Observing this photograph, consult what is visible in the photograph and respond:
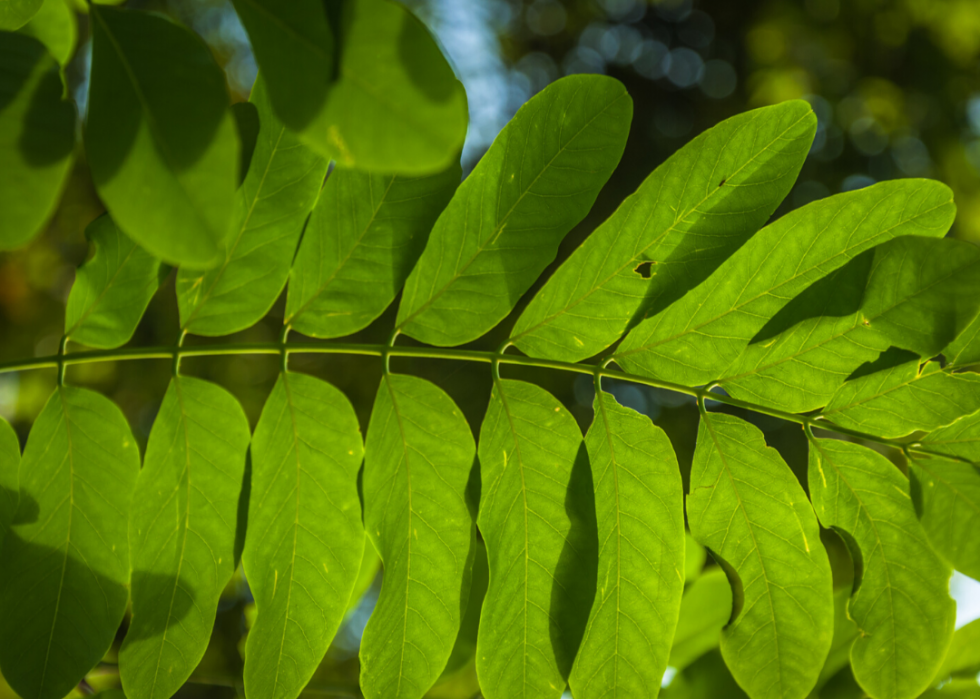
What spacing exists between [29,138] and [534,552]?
0.58 m

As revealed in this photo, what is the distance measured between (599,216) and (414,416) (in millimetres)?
4304

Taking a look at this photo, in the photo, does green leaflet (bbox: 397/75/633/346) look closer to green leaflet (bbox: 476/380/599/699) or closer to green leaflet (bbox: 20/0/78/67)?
green leaflet (bbox: 476/380/599/699)

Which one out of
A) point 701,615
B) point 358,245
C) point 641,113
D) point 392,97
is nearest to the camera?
point 392,97

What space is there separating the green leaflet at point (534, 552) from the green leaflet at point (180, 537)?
290 mm

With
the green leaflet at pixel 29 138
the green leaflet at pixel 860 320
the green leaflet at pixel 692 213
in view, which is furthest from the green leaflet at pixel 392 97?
the green leaflet at pixel 860 320

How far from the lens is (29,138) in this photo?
486 millimetres

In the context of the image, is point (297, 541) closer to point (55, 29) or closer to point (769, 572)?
point (769, 572)

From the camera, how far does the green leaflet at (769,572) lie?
72cm

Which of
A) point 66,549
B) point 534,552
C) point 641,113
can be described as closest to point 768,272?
point 534,552

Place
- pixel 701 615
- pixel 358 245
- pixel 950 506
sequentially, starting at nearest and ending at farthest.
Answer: pixel 950 506 → pixel 358 245 → pixel 701 615

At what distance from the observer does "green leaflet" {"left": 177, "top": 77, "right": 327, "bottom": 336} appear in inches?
28.6

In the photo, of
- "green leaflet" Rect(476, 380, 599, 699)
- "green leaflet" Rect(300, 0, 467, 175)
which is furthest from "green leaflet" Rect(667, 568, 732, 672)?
"green leaflet" Rect(300, 0, 467, 175)

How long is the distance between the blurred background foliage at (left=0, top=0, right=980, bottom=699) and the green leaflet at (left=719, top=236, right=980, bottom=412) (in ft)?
8.91

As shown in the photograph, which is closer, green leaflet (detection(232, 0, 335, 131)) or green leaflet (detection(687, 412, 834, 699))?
green leaflet (detection(232, 0, 335, 131))
